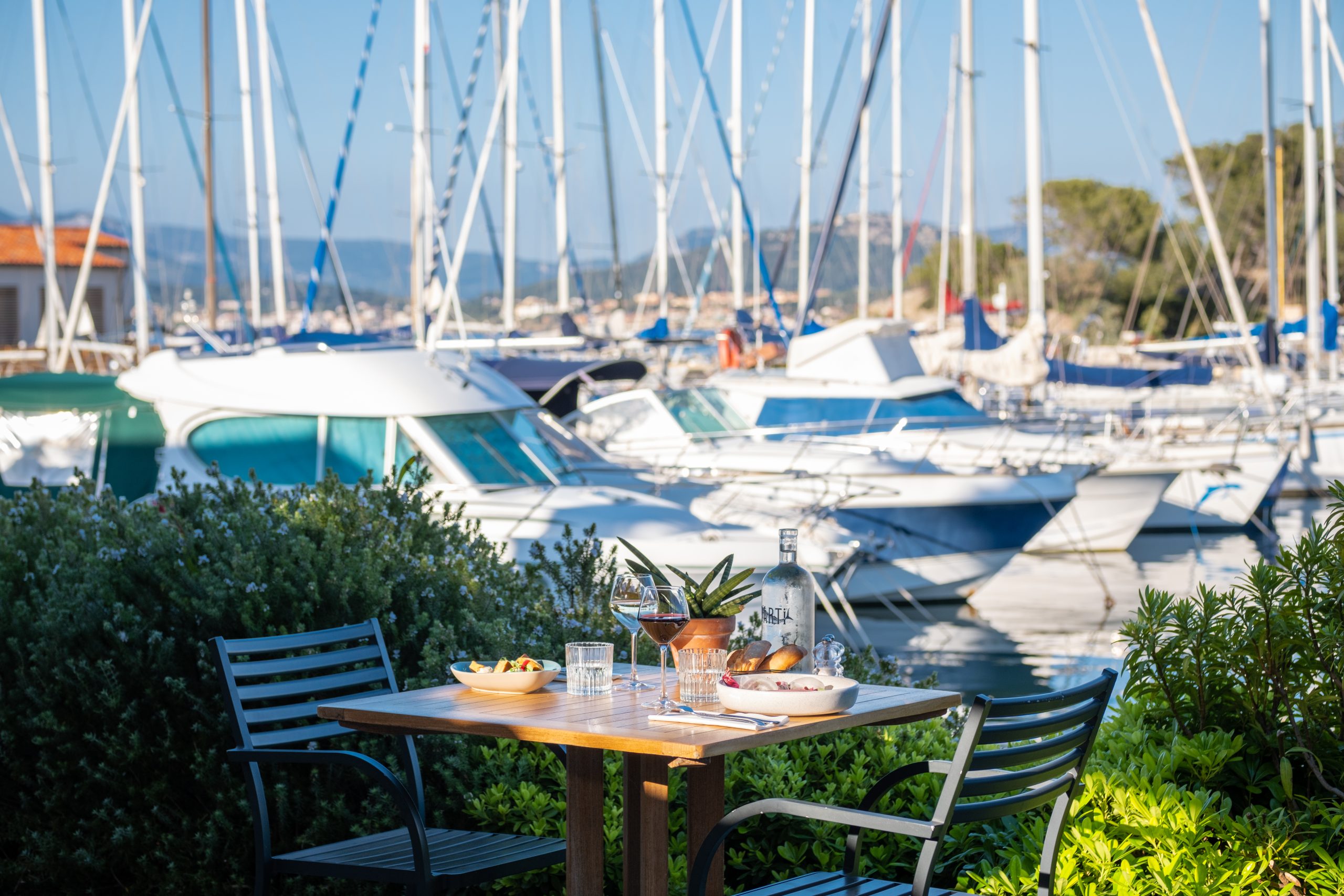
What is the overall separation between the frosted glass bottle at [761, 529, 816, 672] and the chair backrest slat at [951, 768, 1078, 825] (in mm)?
607

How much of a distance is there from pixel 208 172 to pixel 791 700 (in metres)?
29.6

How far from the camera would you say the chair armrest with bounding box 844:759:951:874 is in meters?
3.58

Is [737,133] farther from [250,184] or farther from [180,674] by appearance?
[180,674]

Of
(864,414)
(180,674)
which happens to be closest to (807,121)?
(864,414)

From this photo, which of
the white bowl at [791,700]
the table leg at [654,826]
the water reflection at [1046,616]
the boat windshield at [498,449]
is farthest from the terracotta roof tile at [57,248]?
the white bowl at [791,700]

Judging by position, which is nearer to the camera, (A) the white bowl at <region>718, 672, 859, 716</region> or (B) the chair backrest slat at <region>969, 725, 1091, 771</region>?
(B) the chair backrest slat at <region>969, 725, 1091, 771</region>

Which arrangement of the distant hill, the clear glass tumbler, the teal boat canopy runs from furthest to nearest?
the distant hill → the teal boat canopy → the clear glass tumbler

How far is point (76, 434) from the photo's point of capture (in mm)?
12273

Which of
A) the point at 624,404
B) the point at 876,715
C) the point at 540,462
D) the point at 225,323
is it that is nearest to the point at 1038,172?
the point at 624,404

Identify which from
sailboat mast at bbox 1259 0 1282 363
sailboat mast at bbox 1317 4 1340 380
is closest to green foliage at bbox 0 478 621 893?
sailboat mast at bbox 1259 0 1282 363

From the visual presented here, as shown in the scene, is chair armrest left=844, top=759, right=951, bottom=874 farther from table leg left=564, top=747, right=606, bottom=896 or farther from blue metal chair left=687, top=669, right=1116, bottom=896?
table leg left=564, top=747, right=606, bottom=896

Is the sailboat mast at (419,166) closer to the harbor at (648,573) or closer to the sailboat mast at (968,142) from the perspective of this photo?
the harbor at (648,573)

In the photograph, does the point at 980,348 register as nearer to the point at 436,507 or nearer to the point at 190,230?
the point at 436,507

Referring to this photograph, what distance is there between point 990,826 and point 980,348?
19.4 metres
